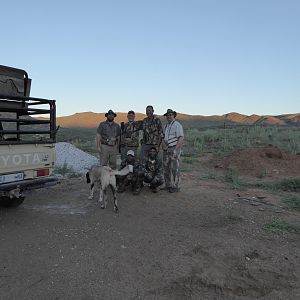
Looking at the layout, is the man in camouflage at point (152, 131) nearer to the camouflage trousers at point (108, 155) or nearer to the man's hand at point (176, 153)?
the man's hand at point (176, 153)

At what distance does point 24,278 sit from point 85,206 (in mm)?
3038

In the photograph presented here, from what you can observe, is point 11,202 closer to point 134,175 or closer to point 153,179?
point 134,175

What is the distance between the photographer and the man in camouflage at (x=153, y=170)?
8.44 m

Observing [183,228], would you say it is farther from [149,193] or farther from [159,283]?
[149,193]

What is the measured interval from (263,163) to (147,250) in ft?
32.3

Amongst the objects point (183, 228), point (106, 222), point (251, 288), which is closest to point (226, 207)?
point (183, 228)

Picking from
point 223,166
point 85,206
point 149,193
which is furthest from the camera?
point 223,166

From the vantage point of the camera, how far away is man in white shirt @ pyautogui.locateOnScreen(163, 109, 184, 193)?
27.3 feet

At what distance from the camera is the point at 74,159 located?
1382cm

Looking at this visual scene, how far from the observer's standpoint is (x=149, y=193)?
849cm

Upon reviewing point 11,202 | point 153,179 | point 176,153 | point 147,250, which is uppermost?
point 176,153

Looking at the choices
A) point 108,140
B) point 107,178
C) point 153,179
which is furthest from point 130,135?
point 107,178

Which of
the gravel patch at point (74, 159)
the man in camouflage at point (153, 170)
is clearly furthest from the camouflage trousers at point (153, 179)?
the gravel patch at point (74, 159)

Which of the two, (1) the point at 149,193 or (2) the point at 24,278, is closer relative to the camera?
(2) the point at 24,278
